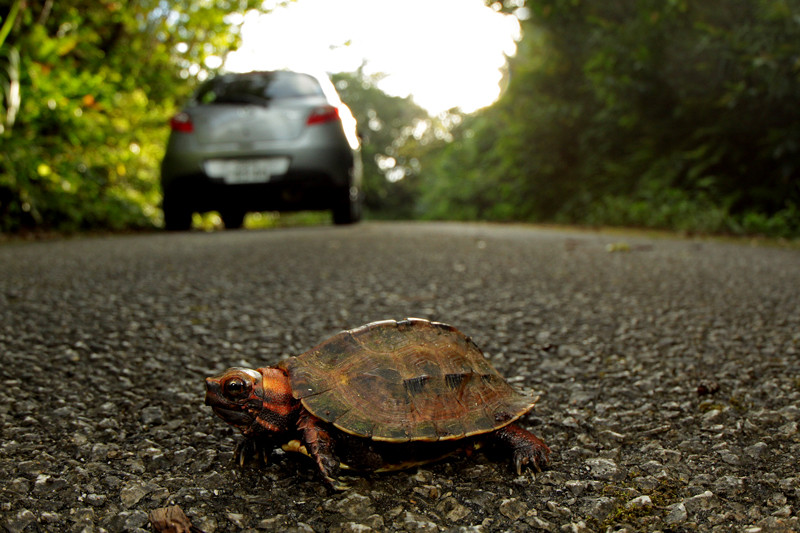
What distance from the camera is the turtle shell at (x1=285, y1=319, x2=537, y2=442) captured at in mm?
1449

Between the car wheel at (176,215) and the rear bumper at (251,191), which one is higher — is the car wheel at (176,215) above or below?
below

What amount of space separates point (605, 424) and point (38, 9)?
335 inches

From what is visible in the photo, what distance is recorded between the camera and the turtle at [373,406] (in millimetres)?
1425

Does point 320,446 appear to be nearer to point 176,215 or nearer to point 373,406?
point 373,406

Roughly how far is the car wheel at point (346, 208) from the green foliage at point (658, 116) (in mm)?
4516

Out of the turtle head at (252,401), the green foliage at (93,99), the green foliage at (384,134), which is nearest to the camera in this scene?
the turtle head at (252,401)

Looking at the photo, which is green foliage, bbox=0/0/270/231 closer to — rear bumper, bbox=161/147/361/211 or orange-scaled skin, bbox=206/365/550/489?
rear bumper, bbox=161/147/361/211

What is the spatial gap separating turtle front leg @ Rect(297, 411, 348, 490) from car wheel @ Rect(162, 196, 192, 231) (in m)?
6.96

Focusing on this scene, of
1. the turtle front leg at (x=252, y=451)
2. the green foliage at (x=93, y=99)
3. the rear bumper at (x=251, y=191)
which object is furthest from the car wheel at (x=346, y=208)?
the turtle front leg at (x=252, y=451)

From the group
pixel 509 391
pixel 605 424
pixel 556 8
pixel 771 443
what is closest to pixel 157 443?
pixel 509 391

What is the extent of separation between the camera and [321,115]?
24.5 ft

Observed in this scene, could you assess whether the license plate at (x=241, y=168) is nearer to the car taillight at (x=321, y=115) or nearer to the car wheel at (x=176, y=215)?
the car taillight at (x=321, y=115)

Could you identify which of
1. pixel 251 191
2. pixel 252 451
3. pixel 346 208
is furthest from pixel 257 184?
pixel 252 451

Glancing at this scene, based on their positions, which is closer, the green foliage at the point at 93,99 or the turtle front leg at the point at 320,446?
the turtle front leg at the point at 320,446
